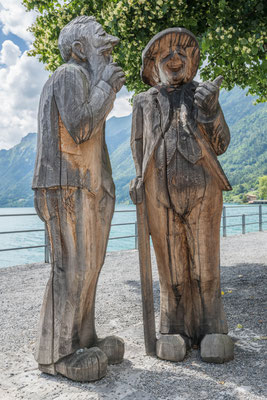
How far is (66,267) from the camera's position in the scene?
2.61 m

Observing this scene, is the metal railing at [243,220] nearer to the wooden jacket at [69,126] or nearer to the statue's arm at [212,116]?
the statue's arm at [212,116]

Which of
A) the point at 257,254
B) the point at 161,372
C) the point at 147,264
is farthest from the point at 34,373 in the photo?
the point at 257,254

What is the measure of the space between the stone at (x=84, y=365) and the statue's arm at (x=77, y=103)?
1.43 m

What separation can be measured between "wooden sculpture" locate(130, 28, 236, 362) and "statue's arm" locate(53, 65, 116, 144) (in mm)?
599

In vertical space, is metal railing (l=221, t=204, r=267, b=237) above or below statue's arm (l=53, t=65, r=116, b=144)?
below

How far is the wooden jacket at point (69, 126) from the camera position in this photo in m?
2.46

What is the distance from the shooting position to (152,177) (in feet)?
9.75

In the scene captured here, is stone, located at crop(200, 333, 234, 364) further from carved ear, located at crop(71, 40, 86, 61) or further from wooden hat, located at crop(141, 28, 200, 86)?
carved ear, located at crop(71, 40, 86, 61)

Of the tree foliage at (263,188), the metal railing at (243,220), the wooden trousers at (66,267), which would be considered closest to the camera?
the wooden trousers at (66,267)

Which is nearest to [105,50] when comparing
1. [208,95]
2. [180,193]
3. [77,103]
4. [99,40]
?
[99,40]

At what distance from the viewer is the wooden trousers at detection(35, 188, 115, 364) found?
101 inches

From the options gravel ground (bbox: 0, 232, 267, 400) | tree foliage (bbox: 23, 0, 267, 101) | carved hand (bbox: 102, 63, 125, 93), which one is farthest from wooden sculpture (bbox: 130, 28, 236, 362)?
tree foliage (bbox: 23, 0, 267, 101)

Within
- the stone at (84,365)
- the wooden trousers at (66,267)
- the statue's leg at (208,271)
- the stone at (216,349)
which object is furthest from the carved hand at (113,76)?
the stone at (216,349)

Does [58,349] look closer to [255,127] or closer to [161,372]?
[161,372]
